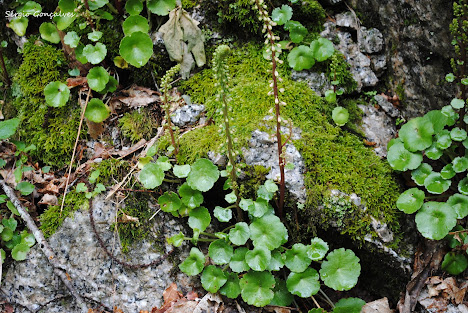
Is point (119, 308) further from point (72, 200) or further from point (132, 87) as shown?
point (132, 87)

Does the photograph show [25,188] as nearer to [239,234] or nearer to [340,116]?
[239,234]

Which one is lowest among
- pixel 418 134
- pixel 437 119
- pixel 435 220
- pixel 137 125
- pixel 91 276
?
pixel 91 276

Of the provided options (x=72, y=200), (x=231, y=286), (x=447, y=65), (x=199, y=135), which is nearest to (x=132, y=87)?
(x=199, y=135)

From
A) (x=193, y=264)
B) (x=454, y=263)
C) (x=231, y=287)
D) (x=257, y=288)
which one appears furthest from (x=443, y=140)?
(x=193, y=264)

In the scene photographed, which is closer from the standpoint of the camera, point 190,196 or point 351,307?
point 351,307

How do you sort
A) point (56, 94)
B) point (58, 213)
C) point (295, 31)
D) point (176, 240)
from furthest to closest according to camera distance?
point (295, 31) → point (56, 94) → point (58, 213) → point (176, 240)

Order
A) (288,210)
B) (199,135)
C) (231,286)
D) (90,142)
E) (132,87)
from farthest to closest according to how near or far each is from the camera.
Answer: (132,87) → (90,142) → (199,135) → (288,210) → (231,286)

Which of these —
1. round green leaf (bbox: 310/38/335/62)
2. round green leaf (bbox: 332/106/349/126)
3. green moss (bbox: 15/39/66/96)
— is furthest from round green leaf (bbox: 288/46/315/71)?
green moss (bbox: 15/39/66/96)
